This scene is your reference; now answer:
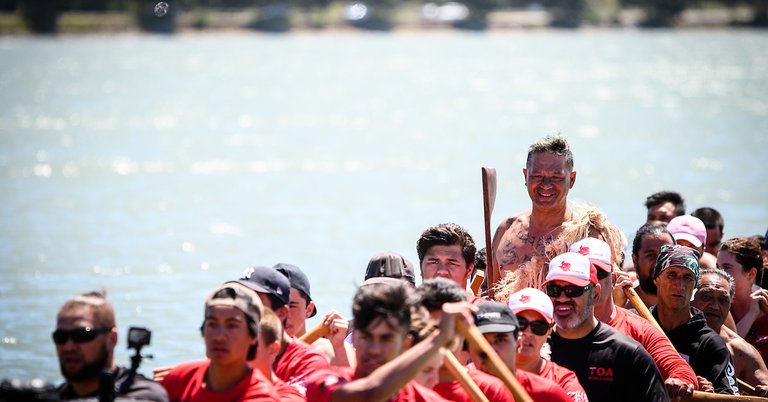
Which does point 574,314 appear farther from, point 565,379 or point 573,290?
point 565,379

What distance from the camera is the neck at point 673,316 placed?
9.29 m

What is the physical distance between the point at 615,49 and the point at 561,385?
91.3 meters

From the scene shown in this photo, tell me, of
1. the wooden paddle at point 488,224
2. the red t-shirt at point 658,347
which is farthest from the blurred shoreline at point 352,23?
the red t-shirt at point 658,347

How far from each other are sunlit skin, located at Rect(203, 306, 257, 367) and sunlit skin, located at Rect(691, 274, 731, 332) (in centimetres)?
424

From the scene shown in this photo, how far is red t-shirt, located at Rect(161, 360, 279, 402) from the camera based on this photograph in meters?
6.71

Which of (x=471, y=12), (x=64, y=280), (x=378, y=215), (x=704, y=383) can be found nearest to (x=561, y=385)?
(x=704, y=383)

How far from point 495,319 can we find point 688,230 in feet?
13.7

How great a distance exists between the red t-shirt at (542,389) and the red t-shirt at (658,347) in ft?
4.84

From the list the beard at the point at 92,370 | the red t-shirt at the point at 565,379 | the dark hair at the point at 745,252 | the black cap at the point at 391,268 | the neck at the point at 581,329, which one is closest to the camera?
the beard at the point at 92,370

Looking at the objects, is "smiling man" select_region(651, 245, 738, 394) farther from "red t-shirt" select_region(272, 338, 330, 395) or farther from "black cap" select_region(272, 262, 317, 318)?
"red t-shirt" select_region(272, 338, 330, 395)

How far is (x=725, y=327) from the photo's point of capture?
9844mm

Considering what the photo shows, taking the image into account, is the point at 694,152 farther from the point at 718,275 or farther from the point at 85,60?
the point at 85,60

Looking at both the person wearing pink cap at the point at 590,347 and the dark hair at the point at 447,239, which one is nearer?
the person wearing pink cap at the point at 590,347

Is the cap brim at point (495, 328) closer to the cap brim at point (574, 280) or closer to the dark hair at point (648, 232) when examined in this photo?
the cap brim at point (574, 280)
